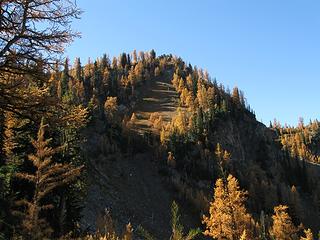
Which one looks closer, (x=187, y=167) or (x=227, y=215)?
(x=227, y=215)

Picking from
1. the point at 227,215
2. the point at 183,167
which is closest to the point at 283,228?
the point at 227,215

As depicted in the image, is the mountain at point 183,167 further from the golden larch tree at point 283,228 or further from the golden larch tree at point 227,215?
the golden larch tree at point 283,228

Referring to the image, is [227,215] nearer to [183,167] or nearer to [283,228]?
[283,228]

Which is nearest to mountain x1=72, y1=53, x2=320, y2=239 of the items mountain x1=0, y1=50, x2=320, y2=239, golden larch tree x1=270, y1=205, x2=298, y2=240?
mountain x1=0, y1=50, x2=320, y2=239

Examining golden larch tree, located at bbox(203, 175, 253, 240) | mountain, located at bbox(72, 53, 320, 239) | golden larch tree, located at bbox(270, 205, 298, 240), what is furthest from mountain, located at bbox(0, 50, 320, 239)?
golden larch tree, located at bbox(270, 205, 298, 240)

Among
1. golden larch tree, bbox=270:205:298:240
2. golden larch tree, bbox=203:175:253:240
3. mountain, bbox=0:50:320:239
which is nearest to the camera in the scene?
golden larch tree, bbox=203:175:253:240

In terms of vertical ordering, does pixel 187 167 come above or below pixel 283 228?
above

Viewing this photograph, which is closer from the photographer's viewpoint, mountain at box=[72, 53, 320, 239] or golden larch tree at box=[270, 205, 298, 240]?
golden larch tree at box=[270, 205, 298, 240]

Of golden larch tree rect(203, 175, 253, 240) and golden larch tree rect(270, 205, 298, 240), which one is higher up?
golden larch tree rect(203, 175, 253, 240)

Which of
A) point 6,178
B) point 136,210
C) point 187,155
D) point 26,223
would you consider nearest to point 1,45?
point 26,223

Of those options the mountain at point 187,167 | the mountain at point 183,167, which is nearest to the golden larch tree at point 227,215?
the mountain at point 183,167

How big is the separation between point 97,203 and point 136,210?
1754 cm

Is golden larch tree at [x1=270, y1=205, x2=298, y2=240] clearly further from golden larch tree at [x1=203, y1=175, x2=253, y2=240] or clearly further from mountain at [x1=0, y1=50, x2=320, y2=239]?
mountain at [x1=0, y1=50, x2=320, y2=239]

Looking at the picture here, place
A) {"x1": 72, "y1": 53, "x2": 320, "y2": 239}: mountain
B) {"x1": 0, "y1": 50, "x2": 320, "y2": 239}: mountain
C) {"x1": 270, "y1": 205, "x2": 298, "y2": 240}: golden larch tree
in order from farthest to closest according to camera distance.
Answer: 1. {"x1": 72, "y1": 53, "x2": 320, "y2": 239}: mountain
2. {"x1": 0, "y1": 50, "x2": 320, "y2": 239}: mountain
3. {"x1": 270, "y1": 205, "x2": 298, "y2": 240}: golden larch tree
